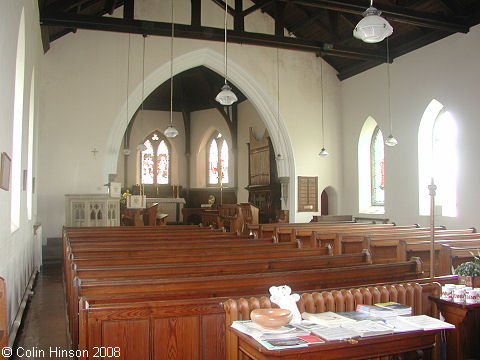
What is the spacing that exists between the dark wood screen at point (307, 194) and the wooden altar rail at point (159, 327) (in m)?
10.0

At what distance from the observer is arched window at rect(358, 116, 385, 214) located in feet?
41.4

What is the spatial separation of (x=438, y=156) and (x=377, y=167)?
7.79ft

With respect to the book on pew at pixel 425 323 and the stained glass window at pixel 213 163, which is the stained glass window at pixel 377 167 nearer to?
the stained glass window at pixel 213 163

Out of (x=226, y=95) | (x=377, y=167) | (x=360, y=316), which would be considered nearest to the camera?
(x=360, y=316)

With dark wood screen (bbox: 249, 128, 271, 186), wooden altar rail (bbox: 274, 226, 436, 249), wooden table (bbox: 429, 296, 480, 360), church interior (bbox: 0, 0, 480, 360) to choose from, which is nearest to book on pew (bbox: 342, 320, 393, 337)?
church interior (bbox: 0, 0, 480, 360)

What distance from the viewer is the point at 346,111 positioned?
13461mm

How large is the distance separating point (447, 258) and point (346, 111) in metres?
8.97

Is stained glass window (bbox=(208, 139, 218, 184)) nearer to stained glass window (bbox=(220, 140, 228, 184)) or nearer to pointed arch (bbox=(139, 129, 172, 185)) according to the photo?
stained glass window (bbox=(220, 140, 228, 184))

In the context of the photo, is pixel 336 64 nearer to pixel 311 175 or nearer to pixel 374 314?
pixel 311 175

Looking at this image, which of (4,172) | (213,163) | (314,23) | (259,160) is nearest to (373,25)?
(4,172)

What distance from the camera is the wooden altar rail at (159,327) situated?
8.46 ft

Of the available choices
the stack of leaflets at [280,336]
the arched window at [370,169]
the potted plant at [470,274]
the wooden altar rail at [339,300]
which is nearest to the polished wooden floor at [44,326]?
the wooden altar rail at [339,300]

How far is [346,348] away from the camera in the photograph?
199 centimetres

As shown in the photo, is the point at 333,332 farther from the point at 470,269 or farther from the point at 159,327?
the point at 470,269
